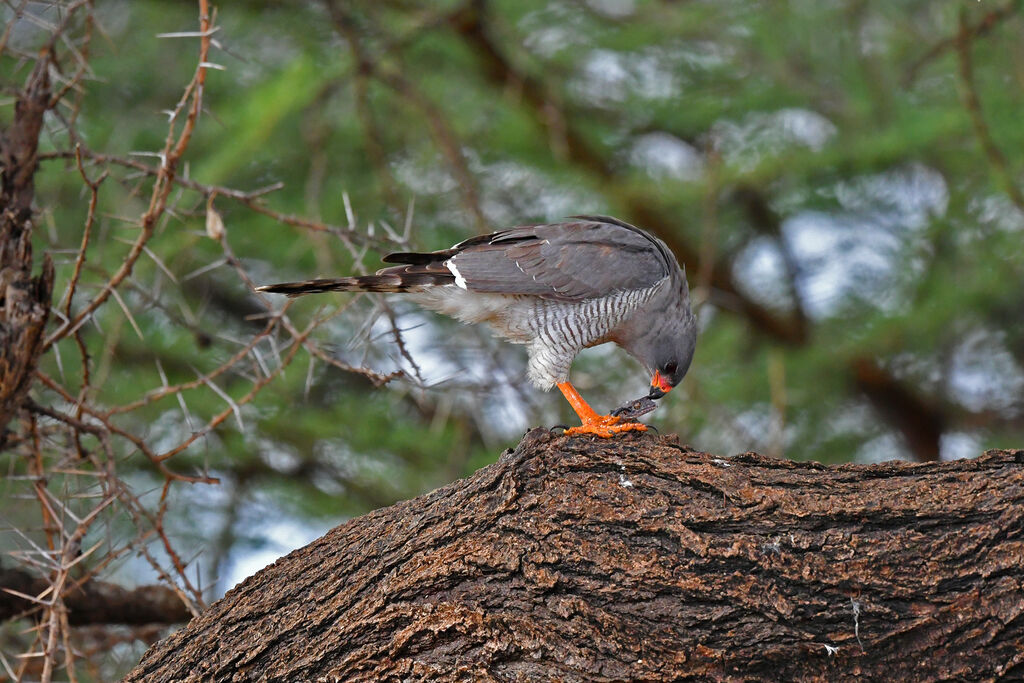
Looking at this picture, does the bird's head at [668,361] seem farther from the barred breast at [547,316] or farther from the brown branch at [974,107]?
the brown branch at [974,107]

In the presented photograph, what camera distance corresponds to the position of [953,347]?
24.3 feet

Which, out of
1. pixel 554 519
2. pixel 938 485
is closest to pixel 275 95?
pixel 554 519

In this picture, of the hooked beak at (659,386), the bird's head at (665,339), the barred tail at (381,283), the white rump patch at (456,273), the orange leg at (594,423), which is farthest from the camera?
the hooked beak at (659,386)

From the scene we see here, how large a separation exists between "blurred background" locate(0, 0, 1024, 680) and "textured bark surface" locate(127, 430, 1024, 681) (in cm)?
237

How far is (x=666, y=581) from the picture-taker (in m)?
2.57

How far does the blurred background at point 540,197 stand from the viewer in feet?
19.1

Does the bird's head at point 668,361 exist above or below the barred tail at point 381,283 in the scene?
below

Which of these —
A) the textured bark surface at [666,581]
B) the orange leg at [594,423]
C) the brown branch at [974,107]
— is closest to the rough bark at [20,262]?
the textured bark surface at [666,581]

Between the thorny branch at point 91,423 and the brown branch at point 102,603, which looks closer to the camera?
the thorny branch at point 91,423

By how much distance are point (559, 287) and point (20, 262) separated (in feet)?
6.53

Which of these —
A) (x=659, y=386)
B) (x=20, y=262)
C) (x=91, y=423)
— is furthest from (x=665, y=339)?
(x=20, y=262)

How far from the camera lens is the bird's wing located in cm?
407

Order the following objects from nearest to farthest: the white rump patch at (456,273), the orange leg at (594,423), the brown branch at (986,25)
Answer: the orange leg at (594,423) → the white rump patch at (456,273) → the brown branch at (986,25)

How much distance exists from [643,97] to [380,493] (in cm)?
324
